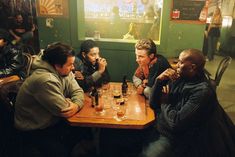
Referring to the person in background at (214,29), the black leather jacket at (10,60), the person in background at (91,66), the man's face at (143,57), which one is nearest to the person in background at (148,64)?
the man's face at (143,57)

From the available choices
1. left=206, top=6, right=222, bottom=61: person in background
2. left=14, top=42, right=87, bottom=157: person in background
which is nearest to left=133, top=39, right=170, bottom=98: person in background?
left=14, top=42, right=87, bottom=157: person in background

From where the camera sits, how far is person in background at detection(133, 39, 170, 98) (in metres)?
3.30

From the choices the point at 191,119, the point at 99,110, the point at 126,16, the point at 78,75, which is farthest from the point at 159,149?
the point at 126,16

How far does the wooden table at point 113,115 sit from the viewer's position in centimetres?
256

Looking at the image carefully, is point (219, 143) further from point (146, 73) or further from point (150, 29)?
point (150, 29)

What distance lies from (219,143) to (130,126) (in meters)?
0.85

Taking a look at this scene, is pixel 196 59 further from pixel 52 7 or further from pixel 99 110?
pixel 52 7

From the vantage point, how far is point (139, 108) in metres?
2.89

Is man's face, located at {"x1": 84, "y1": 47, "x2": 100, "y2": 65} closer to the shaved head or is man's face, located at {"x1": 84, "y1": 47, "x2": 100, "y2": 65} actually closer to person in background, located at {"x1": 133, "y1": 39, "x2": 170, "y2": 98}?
person in background, located at {"x1": 133, "y1": 39, "x2": 170, "y2": 98}

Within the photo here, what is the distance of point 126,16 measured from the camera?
5.92 m

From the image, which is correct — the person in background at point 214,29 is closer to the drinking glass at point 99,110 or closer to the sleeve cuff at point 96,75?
the sleeve cuff at point 96,75

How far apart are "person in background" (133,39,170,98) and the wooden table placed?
225mm

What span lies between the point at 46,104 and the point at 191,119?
141cm

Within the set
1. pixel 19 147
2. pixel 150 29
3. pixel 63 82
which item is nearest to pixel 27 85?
pixel 63 82
